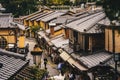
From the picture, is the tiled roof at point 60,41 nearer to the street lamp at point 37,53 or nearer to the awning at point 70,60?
the awning at point 70,60

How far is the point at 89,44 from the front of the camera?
35125mm

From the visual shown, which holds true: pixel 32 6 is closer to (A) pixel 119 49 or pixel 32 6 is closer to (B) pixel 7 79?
(A) pixel 119 49

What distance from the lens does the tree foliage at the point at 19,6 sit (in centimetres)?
8806

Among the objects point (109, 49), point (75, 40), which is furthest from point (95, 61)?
→ point (75, 40)

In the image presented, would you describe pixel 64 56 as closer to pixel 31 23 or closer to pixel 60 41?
pixel 60 41

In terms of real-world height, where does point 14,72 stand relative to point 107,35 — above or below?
above

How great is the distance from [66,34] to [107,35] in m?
16.5

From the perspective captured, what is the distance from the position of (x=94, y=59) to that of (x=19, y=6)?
199ft

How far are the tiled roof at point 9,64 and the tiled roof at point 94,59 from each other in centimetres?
1343

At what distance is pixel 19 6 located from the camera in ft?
297

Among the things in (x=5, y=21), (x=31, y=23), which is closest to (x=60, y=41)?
(x=5, y=21)

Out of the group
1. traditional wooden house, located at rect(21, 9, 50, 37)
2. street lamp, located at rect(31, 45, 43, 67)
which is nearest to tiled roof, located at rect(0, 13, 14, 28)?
street lamp, located at rect(31, 45, 43, 67)

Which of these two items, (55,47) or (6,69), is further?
(55,47)

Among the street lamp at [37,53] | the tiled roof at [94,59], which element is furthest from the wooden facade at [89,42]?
the street lamp at [37,53]
